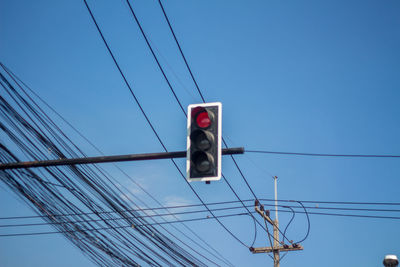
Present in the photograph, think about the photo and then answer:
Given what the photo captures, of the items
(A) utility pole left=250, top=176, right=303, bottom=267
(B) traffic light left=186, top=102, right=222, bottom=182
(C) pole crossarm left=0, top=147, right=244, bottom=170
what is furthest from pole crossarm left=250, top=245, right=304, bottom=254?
(B) traffic light left=186, top=102, right=222, bottom=182

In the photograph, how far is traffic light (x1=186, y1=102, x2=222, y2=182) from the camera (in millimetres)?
5820

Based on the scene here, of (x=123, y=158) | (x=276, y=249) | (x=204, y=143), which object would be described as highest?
(x=276, y=249)

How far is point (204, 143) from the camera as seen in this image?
5.89 meters

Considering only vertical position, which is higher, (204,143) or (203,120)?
(203,120)

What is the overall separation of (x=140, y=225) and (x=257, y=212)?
905 centimetres

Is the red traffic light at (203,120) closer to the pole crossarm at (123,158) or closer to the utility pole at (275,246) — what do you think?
the pole crossarm at (123,158)

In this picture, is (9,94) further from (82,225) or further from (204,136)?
(204,136)

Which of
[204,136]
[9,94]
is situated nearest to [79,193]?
[9,94]

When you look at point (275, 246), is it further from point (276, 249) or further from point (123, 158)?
point (123, 158)

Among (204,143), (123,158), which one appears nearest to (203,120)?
(204,143)

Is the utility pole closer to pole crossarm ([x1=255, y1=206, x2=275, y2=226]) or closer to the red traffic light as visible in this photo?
pole crossarm ([x1=255, y1=206, x2=275, y2=226])

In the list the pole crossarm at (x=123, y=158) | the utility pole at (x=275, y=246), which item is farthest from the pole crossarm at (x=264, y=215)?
the pole crossarm at (x=123, y=158)

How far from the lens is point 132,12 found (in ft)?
25.8

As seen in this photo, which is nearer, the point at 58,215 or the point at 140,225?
the point at 58,215
